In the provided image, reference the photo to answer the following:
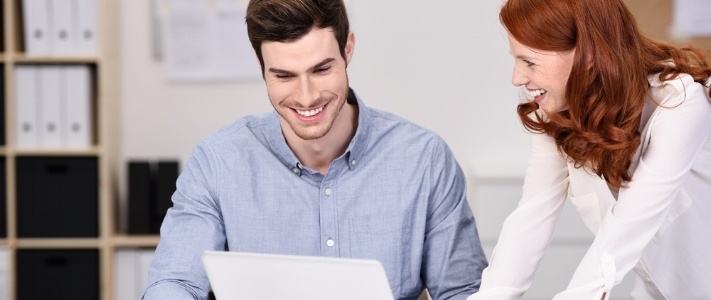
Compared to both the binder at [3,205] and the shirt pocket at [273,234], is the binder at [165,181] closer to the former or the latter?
the binder at [3,205]

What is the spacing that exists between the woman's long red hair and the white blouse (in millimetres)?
33

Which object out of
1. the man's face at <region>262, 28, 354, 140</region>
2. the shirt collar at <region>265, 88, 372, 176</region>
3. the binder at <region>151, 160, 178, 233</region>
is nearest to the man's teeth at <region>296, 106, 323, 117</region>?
the man's face at <region>262, 28, 354, 140</region>

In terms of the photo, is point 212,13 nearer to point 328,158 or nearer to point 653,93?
point 328,158

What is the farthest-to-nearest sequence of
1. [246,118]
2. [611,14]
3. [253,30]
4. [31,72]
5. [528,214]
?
[31,72], [246,118], [253,30], [528,214], [611,14]

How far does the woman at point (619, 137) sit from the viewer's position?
1535 millimetres

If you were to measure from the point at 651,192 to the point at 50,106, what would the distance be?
2.46m

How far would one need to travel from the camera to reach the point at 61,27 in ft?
11.2

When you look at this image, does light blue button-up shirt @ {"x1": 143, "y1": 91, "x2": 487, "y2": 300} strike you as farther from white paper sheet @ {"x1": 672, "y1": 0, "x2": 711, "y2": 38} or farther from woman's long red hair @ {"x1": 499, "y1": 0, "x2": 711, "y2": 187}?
white paper sheet @ {"x1": 672, "y1": 0, "x2": 711, "y2": 38}

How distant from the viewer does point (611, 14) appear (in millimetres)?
1551

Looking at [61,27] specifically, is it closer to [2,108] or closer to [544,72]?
[2,108]

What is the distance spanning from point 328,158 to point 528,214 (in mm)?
448

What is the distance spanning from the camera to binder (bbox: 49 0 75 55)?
134 inches

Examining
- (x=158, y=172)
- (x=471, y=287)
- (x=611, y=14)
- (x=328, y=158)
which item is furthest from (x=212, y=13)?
(x=611, y=14)

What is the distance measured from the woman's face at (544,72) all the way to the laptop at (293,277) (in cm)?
44
